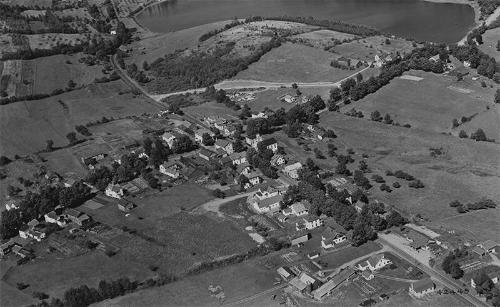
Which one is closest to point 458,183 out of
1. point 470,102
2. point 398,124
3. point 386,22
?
point 398,124

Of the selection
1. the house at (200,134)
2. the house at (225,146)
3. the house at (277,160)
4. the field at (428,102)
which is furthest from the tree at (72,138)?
the field at (428,102)

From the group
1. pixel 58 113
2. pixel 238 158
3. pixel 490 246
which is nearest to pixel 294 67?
pixel 238 158

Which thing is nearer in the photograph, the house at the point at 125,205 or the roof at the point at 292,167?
the house at the point at 125,205

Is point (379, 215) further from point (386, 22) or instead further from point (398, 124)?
point (386, 22)

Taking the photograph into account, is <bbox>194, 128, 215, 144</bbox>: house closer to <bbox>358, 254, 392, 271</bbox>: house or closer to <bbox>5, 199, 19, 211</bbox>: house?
<bbox>5, 199, 19, 211</bbox>: house

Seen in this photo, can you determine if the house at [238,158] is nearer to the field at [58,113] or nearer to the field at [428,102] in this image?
the field at [428,102]

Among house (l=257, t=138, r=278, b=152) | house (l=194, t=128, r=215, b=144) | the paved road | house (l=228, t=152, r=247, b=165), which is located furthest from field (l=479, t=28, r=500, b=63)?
the paved road

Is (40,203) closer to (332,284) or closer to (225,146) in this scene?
(225,146)
